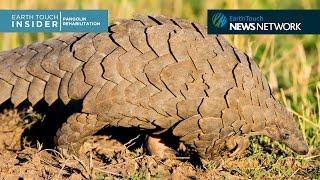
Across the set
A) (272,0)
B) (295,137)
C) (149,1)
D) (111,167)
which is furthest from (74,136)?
(149,1)

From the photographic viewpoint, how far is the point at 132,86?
4.32 metres

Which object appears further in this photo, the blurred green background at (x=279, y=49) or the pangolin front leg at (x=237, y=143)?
the blurred green background at (x=279, y=49)

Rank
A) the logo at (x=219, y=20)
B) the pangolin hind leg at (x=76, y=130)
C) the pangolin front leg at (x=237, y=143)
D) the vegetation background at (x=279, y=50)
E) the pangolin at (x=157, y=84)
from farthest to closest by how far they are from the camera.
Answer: the vegetation background at (x=279, y=50) → the logo at (x=219, y=20) → the pangolin front leg at (x=237, y=143) → the pangolin hind leg at (x=76, y=130) → the pangolin at (x=157, y=84)

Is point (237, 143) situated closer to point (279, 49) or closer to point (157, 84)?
point (157, 84)

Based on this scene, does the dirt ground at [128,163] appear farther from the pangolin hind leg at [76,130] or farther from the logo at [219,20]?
the logo at [219,20]

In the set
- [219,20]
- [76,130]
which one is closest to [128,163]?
[76,130]

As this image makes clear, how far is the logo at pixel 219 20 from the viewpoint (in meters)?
5.32

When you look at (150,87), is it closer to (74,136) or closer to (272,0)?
(74,136)

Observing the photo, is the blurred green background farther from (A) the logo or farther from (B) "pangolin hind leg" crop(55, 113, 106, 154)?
(B) "pangolin hind leg" crop(55, 113, 106, 154)

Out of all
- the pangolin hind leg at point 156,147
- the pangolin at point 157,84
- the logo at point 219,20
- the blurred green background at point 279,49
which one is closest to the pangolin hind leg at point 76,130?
the pangolin at point 157,84

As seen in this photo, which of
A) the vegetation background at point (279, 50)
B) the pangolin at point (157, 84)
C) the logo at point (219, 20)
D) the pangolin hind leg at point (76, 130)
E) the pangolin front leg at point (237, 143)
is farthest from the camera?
the vegetation background at point (279, 50)

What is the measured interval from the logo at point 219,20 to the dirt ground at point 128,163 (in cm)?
100

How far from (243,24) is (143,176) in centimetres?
188

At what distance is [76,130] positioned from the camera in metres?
4.50
